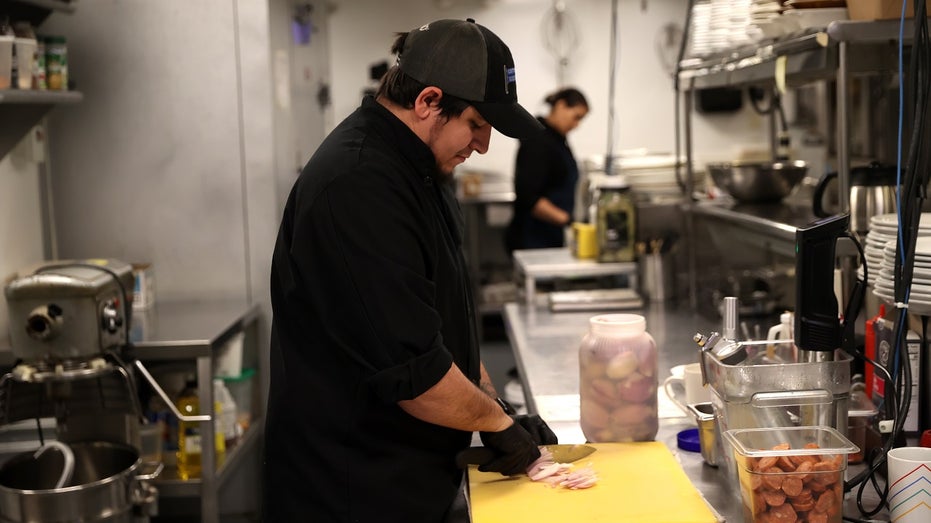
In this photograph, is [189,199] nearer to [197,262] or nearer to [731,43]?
[197,262]

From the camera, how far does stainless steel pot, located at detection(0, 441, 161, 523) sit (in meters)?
2.60

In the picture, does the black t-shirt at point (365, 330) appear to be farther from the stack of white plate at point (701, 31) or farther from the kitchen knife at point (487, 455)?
the stack of white plate at point (701, 31)

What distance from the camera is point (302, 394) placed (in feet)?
5.94

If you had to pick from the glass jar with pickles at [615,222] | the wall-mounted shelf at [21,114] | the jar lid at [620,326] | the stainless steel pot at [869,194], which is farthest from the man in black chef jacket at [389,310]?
the glass jar with pickles at [615,222]

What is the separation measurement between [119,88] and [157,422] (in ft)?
4.12

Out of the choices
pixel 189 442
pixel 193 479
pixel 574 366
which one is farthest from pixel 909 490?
pixel 189 442

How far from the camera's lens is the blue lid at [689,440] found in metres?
2.01

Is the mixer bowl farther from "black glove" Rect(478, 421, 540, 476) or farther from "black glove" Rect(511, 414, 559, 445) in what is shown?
"black glove" Rect(478, 421, 540, 476)

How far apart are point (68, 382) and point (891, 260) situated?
2314 mm

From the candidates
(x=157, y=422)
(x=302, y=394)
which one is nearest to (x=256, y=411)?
(x=157, y=422)

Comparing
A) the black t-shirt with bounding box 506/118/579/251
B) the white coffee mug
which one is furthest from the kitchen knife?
the black t-shirt with bounding box 506/118/579/251

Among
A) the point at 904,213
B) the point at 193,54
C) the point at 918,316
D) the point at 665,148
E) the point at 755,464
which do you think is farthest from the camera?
the point at 665,148

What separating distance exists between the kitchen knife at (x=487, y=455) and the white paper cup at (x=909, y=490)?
20.4 inches

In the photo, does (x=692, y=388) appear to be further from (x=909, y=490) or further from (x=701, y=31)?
(x=701, y=31)
